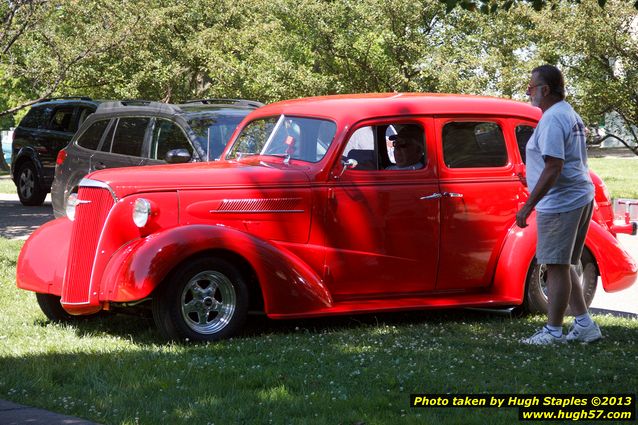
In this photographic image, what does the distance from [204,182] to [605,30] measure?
13612 mm

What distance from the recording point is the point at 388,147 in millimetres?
7855

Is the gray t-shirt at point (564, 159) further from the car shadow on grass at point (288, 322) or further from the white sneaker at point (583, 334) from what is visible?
the car shadow on grass at point (288, 322)

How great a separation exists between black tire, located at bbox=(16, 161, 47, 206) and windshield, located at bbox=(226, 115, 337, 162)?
1180cm

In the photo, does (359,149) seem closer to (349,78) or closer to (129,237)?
(129,237)

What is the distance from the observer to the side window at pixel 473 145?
8.00 m

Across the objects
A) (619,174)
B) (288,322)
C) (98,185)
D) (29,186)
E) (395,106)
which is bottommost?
(619,174)

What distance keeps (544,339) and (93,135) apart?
833cm

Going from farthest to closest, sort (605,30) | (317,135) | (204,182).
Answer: (605,30)
(317,135)
(204,182)

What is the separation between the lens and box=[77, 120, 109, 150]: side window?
13516 millimetres

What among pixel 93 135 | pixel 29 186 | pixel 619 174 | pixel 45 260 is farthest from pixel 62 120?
pixel 619 174

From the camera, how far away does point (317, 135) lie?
7.81 meters

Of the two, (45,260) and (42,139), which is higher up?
(42,139)

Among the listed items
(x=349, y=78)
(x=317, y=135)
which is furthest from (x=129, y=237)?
(x=349, y=78)

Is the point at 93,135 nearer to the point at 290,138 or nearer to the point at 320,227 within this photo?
the point at 290,138
